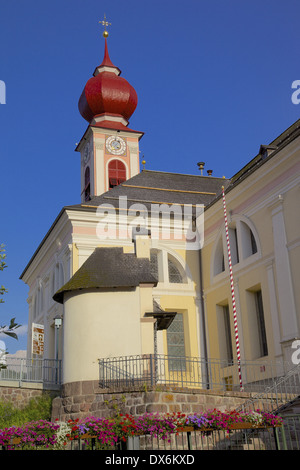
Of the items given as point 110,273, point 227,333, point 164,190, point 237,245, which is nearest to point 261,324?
point 227,333

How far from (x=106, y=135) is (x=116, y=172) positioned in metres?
2.80

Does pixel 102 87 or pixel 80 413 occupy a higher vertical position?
pixel 102 87

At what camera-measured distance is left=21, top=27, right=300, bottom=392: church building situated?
754 inches

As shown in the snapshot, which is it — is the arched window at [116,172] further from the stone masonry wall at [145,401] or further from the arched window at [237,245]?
the stone masonry wall at [145,401]

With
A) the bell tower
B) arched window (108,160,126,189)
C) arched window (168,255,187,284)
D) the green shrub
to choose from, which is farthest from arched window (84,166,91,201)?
the green shrub

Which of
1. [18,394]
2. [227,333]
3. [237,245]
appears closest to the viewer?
[18,394]

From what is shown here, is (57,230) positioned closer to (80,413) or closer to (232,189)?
(232,189)

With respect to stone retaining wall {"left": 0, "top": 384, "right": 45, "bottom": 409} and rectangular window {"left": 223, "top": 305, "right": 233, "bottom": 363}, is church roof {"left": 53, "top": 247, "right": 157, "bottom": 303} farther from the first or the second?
rectangular window {"left": 223, "top": 305, "right": 233, "bottom": 363}

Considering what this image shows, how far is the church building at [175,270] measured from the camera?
19.1m

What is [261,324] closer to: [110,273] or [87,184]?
[110,273]

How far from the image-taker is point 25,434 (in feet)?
40.4

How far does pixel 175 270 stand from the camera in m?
28.5
